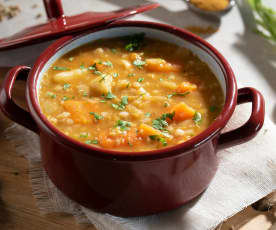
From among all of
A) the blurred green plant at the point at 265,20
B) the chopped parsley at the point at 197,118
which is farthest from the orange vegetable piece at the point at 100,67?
the blurred green plant at the point at 265,20

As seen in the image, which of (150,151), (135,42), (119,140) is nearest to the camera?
(150,151)

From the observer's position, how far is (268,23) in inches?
153

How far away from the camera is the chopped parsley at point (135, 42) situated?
2.73 metres

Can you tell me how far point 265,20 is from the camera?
393 cm

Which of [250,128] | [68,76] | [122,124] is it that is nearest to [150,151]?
[122,124]

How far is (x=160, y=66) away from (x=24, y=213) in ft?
3.66

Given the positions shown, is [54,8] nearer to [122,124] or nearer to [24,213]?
[122,124]

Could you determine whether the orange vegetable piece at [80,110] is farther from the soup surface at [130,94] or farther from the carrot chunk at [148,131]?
the carrot chunk at [148,131]

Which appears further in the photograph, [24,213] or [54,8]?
[54,8]

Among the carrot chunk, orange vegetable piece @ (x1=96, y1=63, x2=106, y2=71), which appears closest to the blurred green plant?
orange vegetable piece @ (x1=96, y1=63, x2=106, y2=71)

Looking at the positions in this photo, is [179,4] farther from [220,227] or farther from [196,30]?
[220,227]

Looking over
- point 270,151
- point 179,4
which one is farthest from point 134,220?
point 179,4

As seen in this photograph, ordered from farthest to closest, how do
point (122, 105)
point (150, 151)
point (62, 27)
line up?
point (62, 27) → point (122, 105) → point (150, 151)

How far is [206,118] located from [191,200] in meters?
0.46
